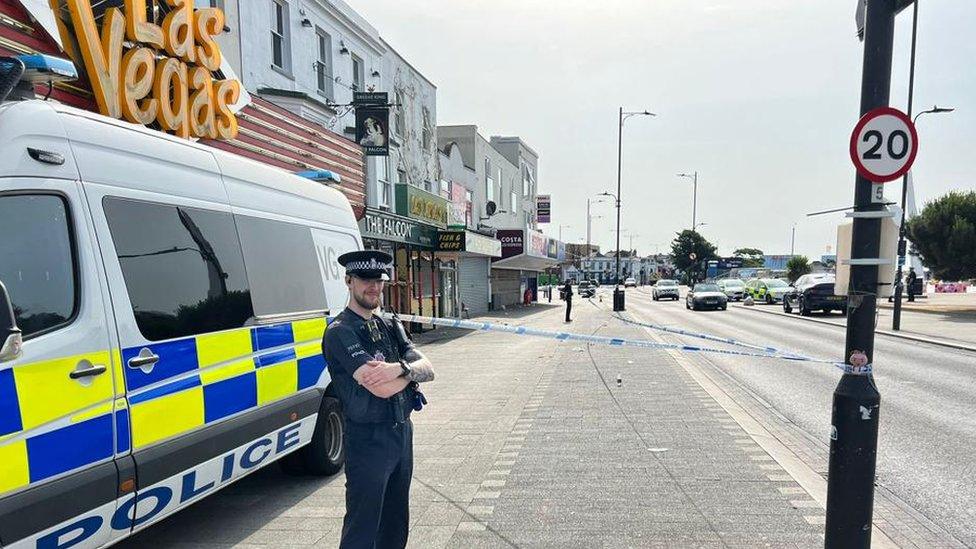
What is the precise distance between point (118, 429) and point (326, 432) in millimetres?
2328

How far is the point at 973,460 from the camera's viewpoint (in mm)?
5398

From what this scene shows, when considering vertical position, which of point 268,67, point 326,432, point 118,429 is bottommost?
point 326,432

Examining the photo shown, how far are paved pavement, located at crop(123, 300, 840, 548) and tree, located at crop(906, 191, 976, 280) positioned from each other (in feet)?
79.4

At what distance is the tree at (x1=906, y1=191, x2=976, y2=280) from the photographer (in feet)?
80.7

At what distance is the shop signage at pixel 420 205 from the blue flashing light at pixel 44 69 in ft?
45.1

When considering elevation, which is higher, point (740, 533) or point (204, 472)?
point (204, 472)

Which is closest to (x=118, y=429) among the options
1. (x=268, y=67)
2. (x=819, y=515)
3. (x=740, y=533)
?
(x=740, y=533)

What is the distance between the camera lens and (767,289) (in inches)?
1318

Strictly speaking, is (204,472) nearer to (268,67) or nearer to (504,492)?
(504,492)

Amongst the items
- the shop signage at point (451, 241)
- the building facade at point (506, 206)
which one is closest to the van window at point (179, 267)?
→ the shop signage at point (451, 241)

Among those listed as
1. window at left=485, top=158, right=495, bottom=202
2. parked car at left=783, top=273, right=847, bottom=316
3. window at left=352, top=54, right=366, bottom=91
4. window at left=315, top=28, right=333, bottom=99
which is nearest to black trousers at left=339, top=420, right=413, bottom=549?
window at left=315, top=28, right=333, bottom=99

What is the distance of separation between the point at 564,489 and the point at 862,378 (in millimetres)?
2395

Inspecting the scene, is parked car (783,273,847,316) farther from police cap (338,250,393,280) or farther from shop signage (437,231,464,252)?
police cap (338,250,393,280)

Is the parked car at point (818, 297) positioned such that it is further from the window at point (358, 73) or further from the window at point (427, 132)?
the window at point (358, 73)
